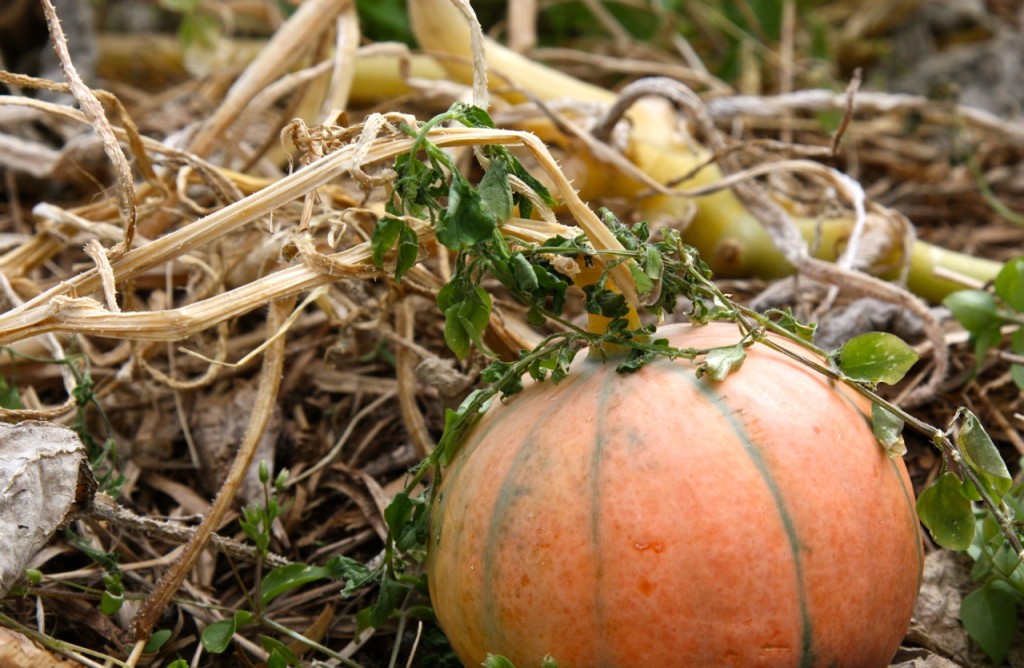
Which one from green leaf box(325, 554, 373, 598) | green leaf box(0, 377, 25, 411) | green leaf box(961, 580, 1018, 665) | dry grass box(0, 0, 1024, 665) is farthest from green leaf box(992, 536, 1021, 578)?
green leaf box(0, 377, 25, 411)

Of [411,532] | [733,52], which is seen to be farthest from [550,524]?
[733,52]

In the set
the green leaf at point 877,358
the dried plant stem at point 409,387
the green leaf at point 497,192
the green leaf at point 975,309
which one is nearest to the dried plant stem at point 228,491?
the dried plant stem at point 409,387

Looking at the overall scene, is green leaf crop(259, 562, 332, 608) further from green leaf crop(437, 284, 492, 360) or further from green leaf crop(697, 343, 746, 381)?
green leaf crop(697, 343, 746, 381)

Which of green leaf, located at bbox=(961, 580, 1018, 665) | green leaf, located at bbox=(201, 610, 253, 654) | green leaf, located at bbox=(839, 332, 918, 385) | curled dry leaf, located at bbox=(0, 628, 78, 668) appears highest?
green leaf, located at bbox=(839, 332, 918, 385)

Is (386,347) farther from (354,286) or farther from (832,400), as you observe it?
(832,400)

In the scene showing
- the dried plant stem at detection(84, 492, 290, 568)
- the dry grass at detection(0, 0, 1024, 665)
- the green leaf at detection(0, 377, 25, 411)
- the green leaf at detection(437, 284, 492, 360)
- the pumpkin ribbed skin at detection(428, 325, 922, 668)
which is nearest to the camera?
the pumpkin ribbed skin at detection(428, 325, 922, 668)

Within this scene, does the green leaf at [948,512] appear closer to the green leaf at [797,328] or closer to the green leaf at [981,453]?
the green leaf at [981,453]
